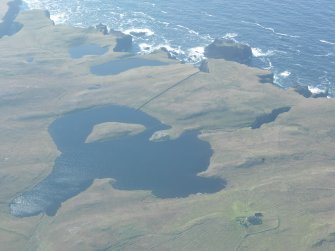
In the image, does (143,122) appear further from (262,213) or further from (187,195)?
(262,213)

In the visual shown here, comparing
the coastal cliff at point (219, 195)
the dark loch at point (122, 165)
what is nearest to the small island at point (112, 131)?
the dark loch at point (122, 165)

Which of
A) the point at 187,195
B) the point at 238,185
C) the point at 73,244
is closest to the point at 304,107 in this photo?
the point at 238,185

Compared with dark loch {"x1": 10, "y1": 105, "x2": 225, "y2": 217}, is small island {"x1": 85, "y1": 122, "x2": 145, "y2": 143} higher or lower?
higher

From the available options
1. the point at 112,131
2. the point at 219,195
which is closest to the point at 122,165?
the point at 112,131

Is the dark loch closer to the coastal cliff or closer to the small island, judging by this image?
the small island

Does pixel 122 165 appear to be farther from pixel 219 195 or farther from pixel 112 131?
pixel 219 195

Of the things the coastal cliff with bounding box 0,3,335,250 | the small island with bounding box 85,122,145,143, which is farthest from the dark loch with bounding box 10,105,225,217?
the coastal cliff with bounding box 0,3,335,250

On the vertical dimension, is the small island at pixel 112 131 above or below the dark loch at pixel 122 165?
above

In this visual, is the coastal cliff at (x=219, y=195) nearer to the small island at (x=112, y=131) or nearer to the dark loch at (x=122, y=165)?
the dark loch at (x=122, y=165)
